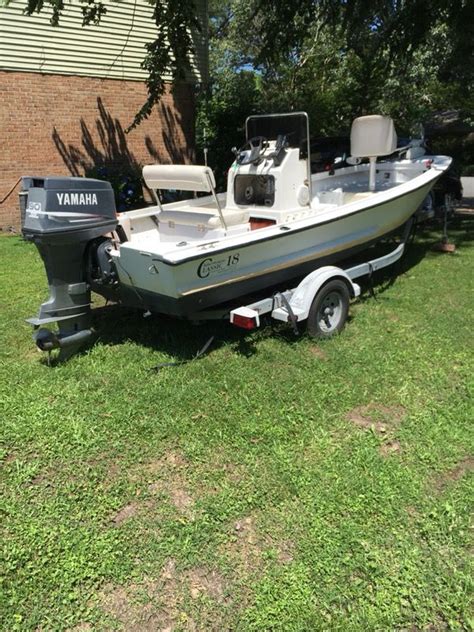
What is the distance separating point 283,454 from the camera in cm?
315

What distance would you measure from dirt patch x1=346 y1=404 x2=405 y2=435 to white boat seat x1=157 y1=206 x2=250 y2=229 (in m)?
2.20

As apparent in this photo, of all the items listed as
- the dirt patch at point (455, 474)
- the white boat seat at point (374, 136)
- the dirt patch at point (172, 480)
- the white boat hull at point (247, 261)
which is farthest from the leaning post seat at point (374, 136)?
the dirt patch at point (172, 480)

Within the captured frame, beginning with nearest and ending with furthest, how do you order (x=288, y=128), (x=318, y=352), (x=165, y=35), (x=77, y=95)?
1. (x=318, y=352)
2. (x=288, y=128)
3. (x=165, y=35)
4. (x=77, y=95)

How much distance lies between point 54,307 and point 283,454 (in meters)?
2.17

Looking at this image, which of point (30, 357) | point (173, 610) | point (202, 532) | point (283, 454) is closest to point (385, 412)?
point (283, 454)

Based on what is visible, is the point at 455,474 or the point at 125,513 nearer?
the point at 125,513

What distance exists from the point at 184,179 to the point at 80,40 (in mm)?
8386

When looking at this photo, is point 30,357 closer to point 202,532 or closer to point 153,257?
point 153,257

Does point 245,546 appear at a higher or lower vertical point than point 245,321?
lower

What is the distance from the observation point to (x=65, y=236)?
3.94 metres

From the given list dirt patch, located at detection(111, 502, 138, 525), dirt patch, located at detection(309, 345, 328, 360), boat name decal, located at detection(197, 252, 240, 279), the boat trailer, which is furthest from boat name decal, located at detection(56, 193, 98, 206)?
dirt patch, located at detection(111, 502, 138, 525)

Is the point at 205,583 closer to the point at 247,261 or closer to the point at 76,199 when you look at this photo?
the point at 247,261

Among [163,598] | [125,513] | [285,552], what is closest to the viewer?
[163,598]

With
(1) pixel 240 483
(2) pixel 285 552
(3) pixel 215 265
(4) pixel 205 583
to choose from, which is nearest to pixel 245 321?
(3) pixel 215 265
